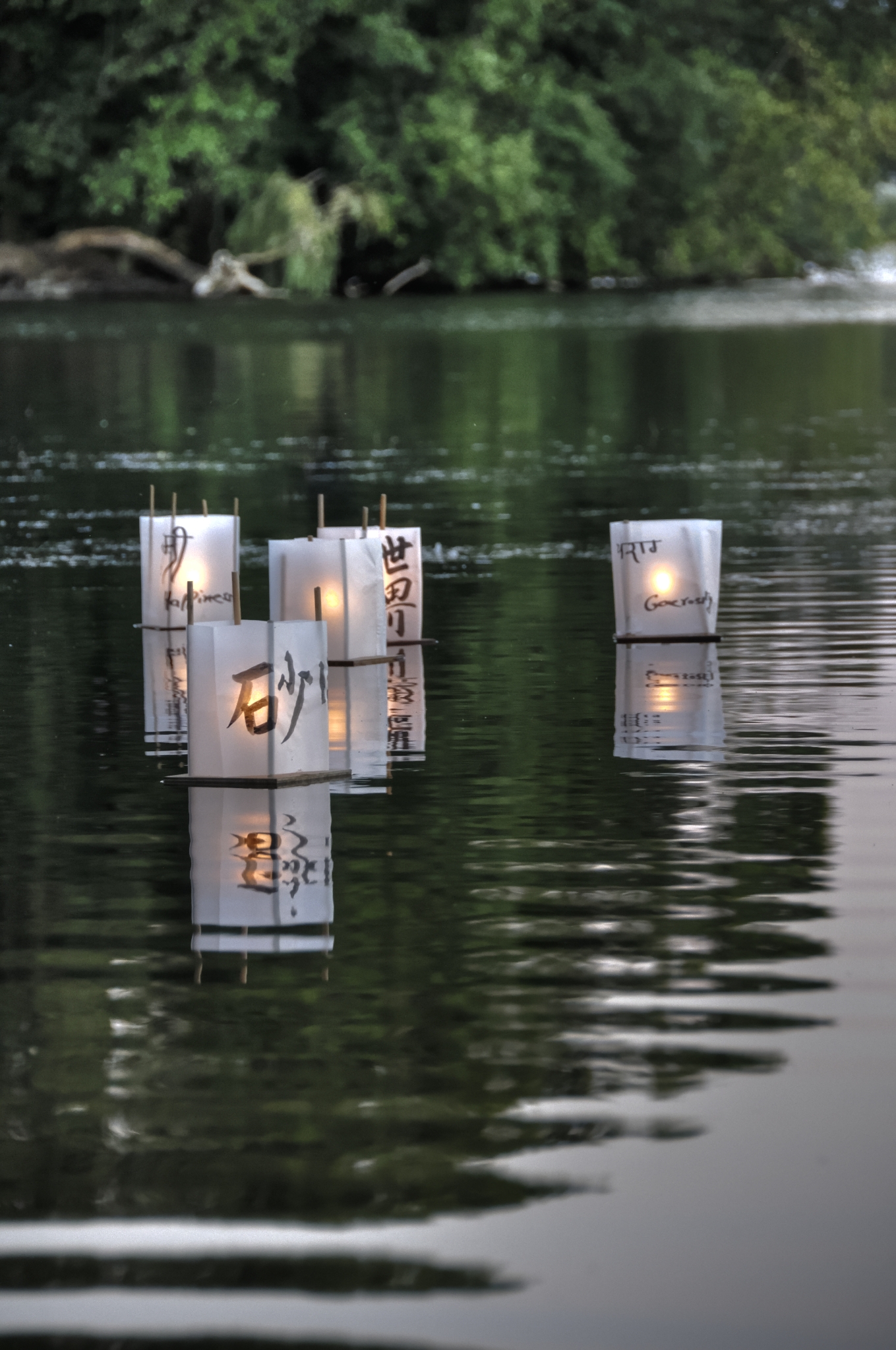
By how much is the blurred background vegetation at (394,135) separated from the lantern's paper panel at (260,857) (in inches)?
2321

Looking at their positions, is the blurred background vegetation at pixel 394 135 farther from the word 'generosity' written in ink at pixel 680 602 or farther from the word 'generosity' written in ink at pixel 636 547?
the word 'generosity' written in ink at pixel 636 547

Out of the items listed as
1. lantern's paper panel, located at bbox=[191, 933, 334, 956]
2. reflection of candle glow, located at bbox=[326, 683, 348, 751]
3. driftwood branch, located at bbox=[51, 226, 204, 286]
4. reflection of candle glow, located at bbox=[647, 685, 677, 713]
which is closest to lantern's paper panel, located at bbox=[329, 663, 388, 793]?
reflection of candle glow, located at bbox=[326, 683, 348, 751]

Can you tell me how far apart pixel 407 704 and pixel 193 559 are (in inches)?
98.9

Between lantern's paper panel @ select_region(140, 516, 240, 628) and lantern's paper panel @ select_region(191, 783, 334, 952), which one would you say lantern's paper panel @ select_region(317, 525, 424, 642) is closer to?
lantern's paper panel @ select_region(140, 516, 240, 628)

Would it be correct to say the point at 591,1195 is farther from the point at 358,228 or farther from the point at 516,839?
the point at 358,228

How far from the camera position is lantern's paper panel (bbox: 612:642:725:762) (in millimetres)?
10672

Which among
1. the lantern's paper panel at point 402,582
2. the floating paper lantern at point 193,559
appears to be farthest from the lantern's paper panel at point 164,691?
the lantern's paper panel at point 402,582

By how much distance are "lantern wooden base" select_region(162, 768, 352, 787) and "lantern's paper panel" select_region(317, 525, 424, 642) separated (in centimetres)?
374

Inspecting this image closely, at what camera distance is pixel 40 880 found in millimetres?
8297

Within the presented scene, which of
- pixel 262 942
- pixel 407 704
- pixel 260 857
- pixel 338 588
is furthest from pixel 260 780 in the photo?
pixel 338 588

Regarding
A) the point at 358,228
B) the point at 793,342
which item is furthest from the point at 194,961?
the point at 358,228

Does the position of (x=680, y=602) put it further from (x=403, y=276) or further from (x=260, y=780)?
(x=403, y=276)

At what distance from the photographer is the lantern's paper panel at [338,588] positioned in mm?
12766

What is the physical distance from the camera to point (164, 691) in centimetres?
1250
